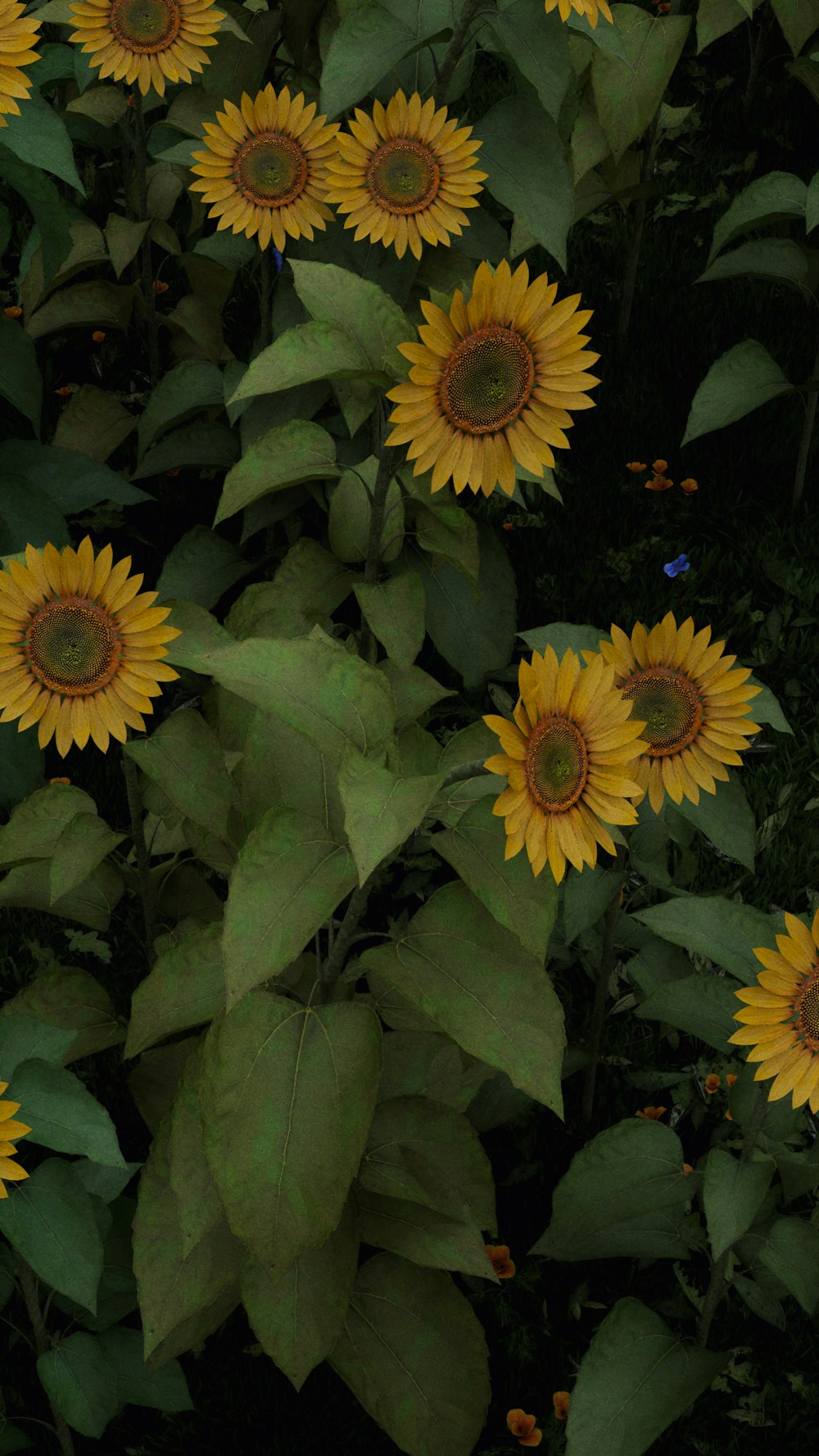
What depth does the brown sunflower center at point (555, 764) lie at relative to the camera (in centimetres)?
157

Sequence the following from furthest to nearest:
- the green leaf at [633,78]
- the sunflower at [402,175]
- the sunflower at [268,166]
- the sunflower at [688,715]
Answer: the green leaf at [633,78], the sunflower at [268,166], the sunflower at [402,175], the sunflower at [688,715]

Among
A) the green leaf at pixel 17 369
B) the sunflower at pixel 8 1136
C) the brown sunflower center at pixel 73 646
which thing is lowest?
the sunflower at pixel 8 1136

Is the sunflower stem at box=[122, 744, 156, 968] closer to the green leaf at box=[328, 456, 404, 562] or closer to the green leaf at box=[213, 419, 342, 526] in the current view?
the green leaf at box=[213, 419, 342, 526]

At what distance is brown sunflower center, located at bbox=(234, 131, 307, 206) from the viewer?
2.69 meters

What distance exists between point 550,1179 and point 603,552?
1.58 meters

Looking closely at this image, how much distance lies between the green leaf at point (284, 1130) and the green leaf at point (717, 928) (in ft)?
1.56

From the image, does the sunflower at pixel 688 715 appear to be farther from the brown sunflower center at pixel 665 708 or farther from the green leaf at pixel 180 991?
the green leaf at pixel 180 991

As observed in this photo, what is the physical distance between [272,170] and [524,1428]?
7.68 ft

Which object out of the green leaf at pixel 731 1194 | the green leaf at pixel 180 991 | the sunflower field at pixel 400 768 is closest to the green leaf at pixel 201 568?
the sunflower field at pixel 400 768

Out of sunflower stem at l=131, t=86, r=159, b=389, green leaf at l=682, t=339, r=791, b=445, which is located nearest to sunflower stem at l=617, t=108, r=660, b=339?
green leaf at l=682, t=339, r=791, b=445

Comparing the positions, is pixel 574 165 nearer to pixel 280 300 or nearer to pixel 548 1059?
pixel 280 300

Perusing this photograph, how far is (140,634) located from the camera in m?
1.86

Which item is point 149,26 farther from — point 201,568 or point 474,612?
point 474,612

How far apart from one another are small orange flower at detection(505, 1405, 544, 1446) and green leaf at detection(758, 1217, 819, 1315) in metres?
0.54
